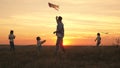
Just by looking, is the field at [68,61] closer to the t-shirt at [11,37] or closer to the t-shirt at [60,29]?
the t-shirt at [60,29]

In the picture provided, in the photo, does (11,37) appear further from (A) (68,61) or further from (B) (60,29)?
(A) (68,61)

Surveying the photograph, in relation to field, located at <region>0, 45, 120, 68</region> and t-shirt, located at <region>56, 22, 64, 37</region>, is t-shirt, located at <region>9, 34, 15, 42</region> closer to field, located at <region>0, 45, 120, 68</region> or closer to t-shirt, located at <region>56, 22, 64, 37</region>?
field, located at <region>0, 45, 120, 68</region>

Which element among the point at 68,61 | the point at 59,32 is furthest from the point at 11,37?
the point at 68,61

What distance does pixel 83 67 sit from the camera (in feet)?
56.9

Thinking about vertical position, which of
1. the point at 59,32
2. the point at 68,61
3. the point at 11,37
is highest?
the point at 59,32

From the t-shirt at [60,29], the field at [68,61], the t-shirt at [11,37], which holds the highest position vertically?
the t-shirt at [60,29]

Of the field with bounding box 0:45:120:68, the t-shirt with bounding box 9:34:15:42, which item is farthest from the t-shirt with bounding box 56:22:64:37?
the t-shirt with bounding box 9:34:15:42

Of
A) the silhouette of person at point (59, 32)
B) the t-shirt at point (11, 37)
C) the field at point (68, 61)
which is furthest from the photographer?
the t-shirt at point (11, 37)

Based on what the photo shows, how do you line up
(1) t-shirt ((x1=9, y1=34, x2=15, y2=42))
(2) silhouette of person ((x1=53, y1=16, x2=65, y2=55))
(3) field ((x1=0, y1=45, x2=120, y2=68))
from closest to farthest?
(3) field ((x1=0, y1=45, x2=120, y2=68)), (2) silhouette of person ((x1=53, y1=16, x2=65, y2=55)), (1) t-shirt ((x1=9, y1=34, x2=15, y2=42))

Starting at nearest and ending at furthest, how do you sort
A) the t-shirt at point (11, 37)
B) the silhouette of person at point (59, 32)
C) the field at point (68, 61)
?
1. the field at point (68, 61)
2. the silhouette of person at point (59, 32)
3. the t-shirt at point (11, 37)

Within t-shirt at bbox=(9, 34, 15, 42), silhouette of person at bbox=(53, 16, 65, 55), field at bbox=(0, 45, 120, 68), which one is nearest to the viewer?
field at bbox=(0, 45, 120, 68)

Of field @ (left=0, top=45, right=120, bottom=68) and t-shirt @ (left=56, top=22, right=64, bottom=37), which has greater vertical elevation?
t-shirt @ (left=56, top=22, right=64, bottom=37)

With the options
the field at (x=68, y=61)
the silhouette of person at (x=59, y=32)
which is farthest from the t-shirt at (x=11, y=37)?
the silhouette of person at (x=59, y=32)

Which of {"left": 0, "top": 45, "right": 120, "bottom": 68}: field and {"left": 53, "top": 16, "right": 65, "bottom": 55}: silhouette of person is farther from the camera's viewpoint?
{"left": 53, "top": 16, "right": 65, "bottom": 55}: silhouette of person
